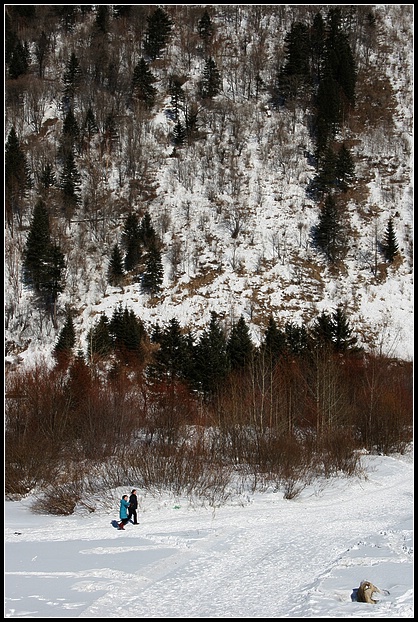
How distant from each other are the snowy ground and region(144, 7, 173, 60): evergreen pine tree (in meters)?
77.5

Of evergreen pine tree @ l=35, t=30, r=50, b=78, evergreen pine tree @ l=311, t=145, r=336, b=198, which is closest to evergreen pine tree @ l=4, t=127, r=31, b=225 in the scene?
evergreen pine tree @ l=35, t=30, r=50, b=78

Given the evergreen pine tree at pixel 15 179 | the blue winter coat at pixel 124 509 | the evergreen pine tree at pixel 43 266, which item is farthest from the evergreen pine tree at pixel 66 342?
the blue winter coat at pixel 124 509

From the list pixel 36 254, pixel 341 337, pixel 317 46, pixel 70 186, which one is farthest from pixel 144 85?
pixel 341 337

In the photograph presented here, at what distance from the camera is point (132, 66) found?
81.4 m

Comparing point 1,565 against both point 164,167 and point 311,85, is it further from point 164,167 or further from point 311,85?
point 311,85

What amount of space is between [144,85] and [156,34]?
14944mm

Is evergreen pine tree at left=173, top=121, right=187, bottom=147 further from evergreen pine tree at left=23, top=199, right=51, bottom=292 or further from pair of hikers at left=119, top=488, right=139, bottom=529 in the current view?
pair of hikers at left=119, top=488, right=139, bottom=529

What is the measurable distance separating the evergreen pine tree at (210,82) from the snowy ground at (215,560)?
63780mm

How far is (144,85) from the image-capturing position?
7381 centimetres

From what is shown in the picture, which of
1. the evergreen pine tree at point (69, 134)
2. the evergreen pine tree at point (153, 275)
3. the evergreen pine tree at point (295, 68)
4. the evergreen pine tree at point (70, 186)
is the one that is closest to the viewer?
the evergreen pine tree at point (153, 275)

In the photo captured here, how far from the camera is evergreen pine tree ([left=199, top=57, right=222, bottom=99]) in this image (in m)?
73.6

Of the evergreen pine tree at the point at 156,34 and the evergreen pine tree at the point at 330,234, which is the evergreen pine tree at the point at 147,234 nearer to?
the evergreen pine tree at the point at 330,234

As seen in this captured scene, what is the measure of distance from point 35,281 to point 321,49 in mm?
57342

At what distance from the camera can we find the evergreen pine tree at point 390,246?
179 feet
